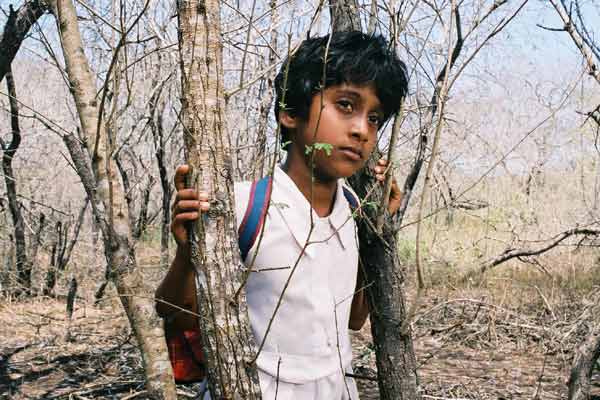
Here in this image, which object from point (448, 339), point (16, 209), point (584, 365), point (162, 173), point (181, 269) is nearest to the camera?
point (181, 269)

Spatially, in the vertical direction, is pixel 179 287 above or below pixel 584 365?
above

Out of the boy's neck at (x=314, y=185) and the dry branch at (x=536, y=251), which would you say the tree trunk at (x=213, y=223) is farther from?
the dry branch at (x=536, y=251)

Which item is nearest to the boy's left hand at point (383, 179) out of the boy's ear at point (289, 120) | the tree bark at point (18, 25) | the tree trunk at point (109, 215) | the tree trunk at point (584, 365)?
the boy's ear at point (289, 120)

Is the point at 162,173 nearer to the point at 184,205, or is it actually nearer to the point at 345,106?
the point at 345,106

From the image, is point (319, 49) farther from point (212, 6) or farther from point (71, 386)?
point (71, 386)

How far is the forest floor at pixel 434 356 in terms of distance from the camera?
12.3 ft

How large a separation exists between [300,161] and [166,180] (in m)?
4.65

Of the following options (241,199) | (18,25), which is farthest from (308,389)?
(18,25)

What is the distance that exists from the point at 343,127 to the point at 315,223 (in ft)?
0.77

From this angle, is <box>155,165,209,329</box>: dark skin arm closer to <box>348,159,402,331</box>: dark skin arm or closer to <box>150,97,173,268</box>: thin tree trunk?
<box>348,159,402,331</box>: dark skin arm

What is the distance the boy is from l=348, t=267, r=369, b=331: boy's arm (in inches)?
5.3

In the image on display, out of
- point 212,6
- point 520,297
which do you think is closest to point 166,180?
point 520,297

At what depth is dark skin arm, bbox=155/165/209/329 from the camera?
1.16m

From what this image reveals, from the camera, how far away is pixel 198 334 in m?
1.49
